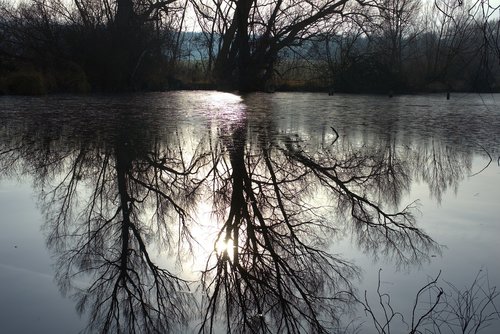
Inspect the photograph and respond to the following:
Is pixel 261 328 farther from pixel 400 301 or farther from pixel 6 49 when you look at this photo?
pixel 6 49

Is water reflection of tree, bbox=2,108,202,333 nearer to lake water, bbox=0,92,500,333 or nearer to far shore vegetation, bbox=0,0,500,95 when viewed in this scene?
lake water, bbox=0,92,500,333

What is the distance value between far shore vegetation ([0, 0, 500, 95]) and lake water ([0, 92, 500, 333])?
44.9 feet

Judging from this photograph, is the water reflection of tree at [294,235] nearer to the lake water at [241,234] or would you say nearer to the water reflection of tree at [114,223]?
the lake water at [241,234]

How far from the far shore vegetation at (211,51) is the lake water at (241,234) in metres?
13.7

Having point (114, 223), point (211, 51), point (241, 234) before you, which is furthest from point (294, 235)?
point (211, 51)

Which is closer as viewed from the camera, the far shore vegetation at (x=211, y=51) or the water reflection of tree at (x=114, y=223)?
the water reflection of tree at (x=114, y=223)

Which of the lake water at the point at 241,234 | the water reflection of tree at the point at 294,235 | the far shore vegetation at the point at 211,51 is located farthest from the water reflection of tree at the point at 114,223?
the far shore vegetation at the point at 211,51

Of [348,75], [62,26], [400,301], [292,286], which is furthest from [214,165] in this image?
[348,75]

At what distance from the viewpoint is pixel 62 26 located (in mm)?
23875

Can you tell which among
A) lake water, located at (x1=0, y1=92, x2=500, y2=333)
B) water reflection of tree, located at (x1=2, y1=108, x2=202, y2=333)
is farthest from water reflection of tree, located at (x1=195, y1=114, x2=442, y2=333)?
water reflection of tree, located at (x1=2, y1=108, x2=202, y2=333)

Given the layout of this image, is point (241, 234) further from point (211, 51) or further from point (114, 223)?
point (211, 51)

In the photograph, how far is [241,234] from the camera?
4188mm

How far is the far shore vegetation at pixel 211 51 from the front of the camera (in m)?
23.5

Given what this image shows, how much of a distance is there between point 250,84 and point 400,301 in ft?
83.0
